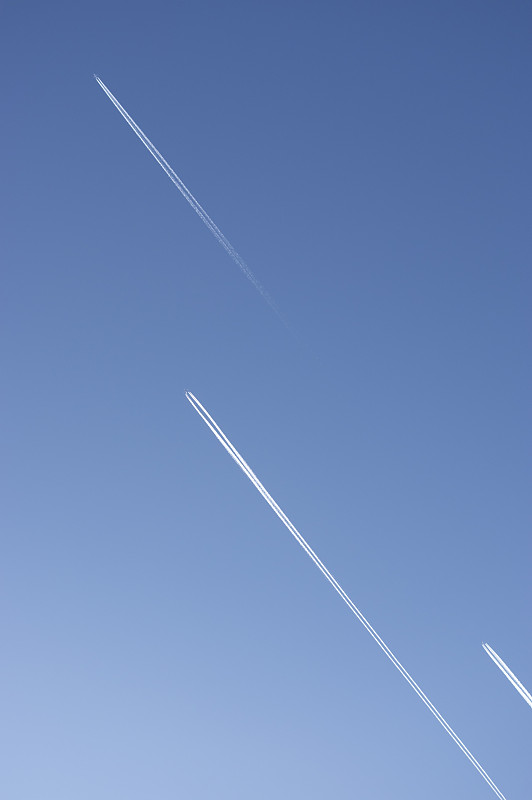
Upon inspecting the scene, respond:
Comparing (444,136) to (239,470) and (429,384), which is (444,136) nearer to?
(429,384)

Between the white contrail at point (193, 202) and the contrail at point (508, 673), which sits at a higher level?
the white contrail at point (193, 202)

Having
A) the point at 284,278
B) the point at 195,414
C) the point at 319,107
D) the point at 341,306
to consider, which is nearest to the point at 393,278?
the point at 341,306

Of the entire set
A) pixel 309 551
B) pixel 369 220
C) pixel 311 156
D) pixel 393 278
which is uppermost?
pixel 311 156

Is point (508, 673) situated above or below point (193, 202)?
below

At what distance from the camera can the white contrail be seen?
5609mm

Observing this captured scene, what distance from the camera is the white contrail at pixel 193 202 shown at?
18.4 ft

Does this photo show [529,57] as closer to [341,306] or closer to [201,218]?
[341,306]

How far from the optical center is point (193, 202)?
225 inches

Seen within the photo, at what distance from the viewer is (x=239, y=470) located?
5809mm

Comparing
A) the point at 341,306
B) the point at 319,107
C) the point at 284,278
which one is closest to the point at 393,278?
the point at 341,306

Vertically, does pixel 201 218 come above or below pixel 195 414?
above

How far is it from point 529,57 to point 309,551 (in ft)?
13.2

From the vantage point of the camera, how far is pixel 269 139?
575 cm

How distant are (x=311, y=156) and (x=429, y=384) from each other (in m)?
1.95
